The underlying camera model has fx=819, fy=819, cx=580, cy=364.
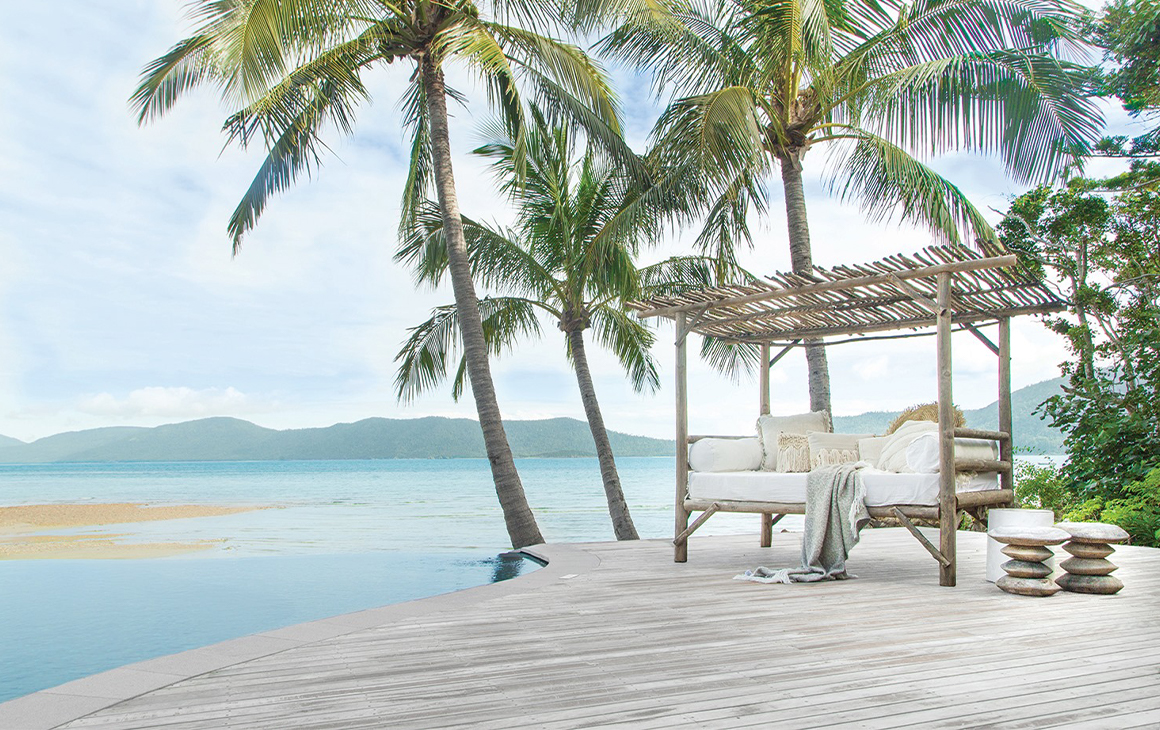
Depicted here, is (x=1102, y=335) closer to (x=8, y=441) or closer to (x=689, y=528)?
(x=689, y=528)

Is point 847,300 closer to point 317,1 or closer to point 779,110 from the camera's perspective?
point 779,110

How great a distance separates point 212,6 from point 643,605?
6495 mm

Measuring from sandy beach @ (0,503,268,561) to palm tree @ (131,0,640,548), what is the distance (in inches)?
237

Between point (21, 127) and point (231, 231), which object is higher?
point (21, 127)


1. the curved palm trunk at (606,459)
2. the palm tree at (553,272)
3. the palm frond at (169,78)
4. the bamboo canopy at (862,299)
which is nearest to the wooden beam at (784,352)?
the bamboo canopy at (862,299)

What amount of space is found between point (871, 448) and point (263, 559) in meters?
7.93

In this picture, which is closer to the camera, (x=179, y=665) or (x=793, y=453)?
(x=179, y=665)

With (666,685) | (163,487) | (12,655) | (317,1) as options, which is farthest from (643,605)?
(163,487)

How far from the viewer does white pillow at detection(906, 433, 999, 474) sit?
4.38 m

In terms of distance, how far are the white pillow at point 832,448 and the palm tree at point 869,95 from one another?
2232 millimetres

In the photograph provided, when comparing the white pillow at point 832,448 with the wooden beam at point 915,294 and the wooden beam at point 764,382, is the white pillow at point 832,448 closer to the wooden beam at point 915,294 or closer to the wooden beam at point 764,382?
the wooden beam at point 764,382

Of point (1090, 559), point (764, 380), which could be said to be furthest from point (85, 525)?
point (1090, 559)

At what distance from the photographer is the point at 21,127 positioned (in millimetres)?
26688

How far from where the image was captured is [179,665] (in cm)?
261
